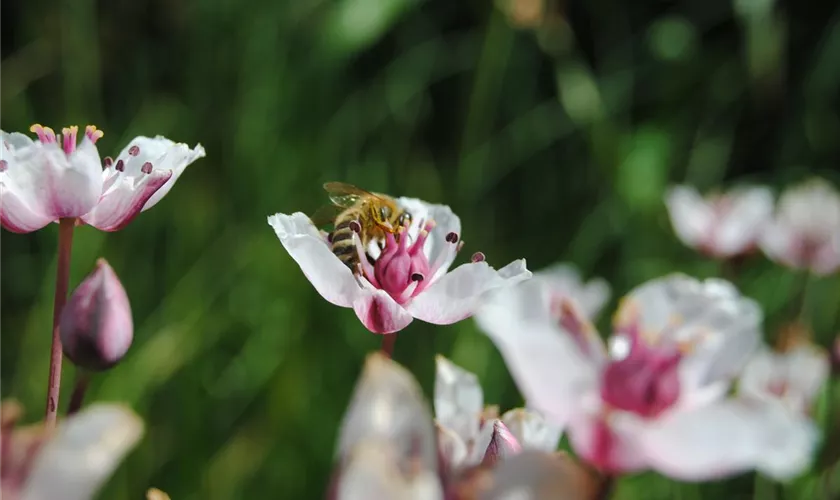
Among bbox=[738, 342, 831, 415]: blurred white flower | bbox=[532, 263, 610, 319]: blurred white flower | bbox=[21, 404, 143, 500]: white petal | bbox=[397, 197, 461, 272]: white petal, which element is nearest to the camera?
bbox=[21, 404, 143, 500]: white petal

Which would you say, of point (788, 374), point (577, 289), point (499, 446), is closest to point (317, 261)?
point (499, 446)

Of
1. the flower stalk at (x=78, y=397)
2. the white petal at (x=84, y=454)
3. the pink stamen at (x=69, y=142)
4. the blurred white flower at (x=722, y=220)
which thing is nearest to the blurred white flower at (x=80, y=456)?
the white petal at (x=84, y=454)

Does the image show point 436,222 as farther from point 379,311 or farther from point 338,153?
point 338,153

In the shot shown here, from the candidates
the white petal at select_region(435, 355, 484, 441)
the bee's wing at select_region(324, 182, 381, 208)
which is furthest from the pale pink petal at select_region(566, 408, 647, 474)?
the bee's wing at select_region(324, 182, 381, 208)

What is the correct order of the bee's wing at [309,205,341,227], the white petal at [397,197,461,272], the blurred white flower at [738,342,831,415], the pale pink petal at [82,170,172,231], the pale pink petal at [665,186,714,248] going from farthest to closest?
the pale pink petal at [665,186,714,248], the blurred white flower at [738,342,831,415], the bee's wing at [309,205,341,227], the white petal at [397,197,461,272], the pale pink petal at [82,170,172,231]

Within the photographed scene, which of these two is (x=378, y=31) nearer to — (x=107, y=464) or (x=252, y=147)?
(x=252, y=147)

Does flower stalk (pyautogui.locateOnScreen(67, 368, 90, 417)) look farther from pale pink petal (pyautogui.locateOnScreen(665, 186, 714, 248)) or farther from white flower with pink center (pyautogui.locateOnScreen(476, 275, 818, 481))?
pale pink petal (pyautogui.locateOnScreen(665, 186, 714, 248))

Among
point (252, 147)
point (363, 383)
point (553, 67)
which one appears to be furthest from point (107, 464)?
point (553, 67)
